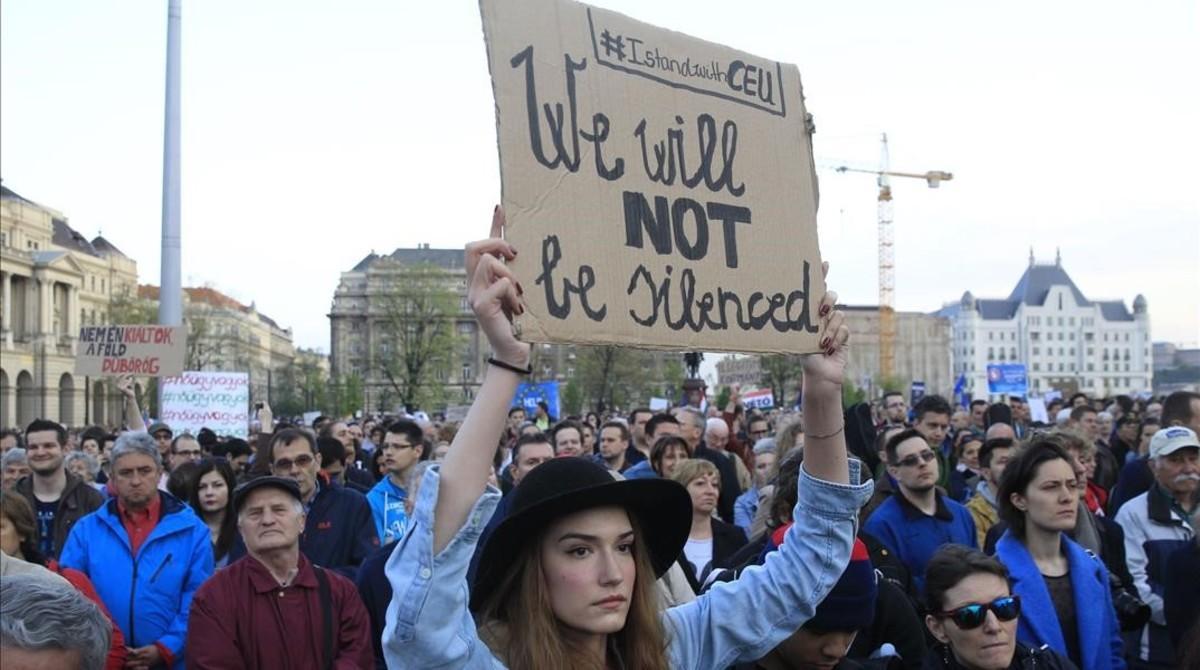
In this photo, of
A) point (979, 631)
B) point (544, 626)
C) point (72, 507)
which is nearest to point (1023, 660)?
point (979, 631)

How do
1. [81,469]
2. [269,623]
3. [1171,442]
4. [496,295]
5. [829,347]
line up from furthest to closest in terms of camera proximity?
[81,469]
[1171,442]
[269,623]
[829,347]
[496,295]

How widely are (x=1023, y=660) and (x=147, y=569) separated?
13.6 ft

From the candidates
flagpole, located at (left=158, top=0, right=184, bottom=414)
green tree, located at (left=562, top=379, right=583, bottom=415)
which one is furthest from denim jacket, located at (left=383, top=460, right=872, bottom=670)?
green tree, located at (left=562, top=379, right=583, bottom=415)

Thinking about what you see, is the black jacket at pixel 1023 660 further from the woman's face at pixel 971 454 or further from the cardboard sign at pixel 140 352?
the cardboard sign at pixel 140 352

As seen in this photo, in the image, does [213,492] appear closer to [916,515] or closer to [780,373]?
[916,515]

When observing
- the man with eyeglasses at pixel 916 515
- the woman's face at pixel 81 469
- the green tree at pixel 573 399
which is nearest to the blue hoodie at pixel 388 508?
the man with eyeglasses at pixel 916 515

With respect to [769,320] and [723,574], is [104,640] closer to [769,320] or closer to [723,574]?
[769,320]

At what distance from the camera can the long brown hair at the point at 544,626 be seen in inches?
99.3

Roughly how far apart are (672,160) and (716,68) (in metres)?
0.37

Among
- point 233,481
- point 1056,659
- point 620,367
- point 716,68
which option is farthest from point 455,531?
point 620,367

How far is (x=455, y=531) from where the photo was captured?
2.32 metres

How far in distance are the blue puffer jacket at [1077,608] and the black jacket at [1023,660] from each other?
364 millimetres

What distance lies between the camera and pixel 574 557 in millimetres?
2615

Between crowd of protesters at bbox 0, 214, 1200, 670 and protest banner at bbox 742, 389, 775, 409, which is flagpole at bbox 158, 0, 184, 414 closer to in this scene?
crowd of protesters at bbox 0, 214, 1200, 670
